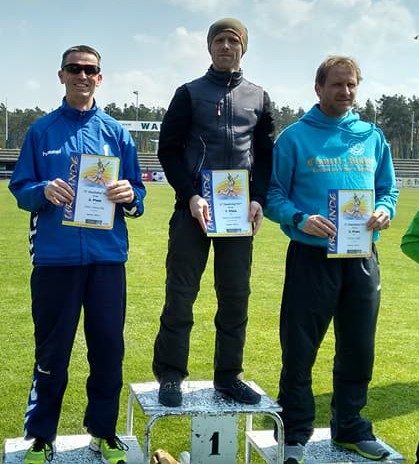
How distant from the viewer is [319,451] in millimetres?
4059

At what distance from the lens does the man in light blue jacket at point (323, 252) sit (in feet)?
12.5

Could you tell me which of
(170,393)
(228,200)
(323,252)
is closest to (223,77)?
(228,200)

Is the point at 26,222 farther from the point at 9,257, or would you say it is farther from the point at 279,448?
the point at 279,448

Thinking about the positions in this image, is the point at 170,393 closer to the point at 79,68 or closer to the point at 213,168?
the point at 213,168

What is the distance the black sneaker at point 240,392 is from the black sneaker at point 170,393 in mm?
291

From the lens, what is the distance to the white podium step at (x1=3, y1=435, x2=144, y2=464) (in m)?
3.80

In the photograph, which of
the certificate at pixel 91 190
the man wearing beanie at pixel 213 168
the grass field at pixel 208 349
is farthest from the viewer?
the grass field at pixel 208 349

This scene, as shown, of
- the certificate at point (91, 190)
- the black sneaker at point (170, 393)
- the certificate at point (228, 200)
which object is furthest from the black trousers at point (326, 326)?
the certificate at point (91, 190)

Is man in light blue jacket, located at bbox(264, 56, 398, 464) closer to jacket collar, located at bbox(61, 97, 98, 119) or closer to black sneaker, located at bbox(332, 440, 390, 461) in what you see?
black sneaker, located at bbox(332, 440, 390, 461)

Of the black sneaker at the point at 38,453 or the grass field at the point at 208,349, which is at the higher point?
the black sneaker at the point at 38,453

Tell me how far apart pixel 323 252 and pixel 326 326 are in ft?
1.38

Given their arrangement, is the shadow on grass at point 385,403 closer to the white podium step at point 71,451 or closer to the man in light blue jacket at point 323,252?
the man in light blue jacket at point 323,252

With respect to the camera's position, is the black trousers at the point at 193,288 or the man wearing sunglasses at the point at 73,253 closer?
the man wearing sunglasses at the point at 73,253

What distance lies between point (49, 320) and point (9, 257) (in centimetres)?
938
